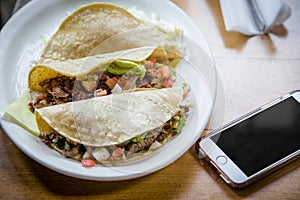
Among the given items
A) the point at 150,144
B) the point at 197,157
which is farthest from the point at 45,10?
the point at 197,157

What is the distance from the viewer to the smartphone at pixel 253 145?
4.00ft

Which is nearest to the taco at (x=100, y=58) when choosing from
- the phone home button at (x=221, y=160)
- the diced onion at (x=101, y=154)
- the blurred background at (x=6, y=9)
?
the diced onion at (x=101, y=154)

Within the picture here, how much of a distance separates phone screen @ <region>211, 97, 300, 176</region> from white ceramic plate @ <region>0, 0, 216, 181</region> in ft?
0.32

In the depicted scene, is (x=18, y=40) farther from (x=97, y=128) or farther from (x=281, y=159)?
(x=281, y=159)

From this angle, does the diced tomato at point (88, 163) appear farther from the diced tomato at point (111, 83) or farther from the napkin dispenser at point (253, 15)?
the napkin dispenser at point (253, 15)

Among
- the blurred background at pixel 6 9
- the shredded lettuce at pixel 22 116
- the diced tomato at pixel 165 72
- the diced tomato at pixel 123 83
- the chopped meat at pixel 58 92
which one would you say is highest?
the blurred background at pixel 6 9

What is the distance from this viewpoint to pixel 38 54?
4.95ft

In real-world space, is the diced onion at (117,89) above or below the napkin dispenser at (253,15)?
above

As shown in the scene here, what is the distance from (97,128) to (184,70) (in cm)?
42

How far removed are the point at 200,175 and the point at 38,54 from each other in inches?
27.7

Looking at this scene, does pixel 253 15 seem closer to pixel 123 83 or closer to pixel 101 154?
pixel 123 83

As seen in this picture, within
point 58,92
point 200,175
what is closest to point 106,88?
point 58,92

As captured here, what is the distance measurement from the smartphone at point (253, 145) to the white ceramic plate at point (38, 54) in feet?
0.24

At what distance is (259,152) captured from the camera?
1256mm
